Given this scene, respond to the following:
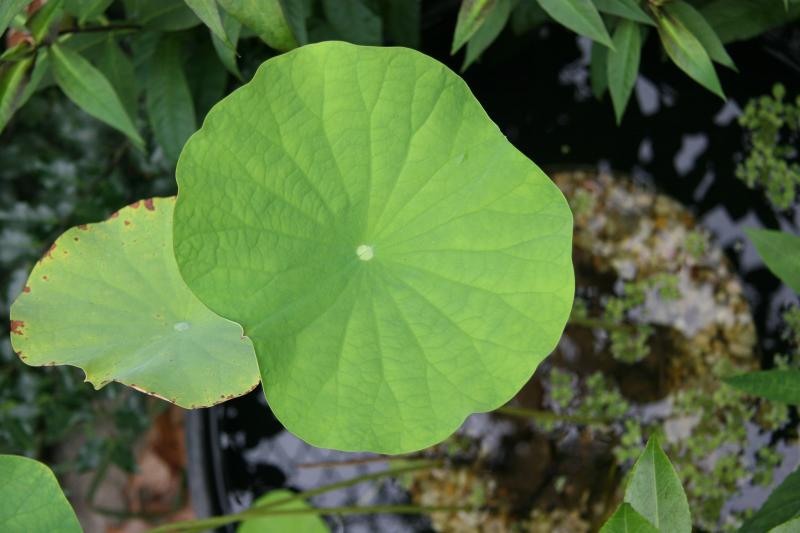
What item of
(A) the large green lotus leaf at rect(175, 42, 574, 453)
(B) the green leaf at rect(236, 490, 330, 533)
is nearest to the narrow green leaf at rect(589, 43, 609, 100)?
(A) the large green lotus leaf at rect(175, 42, 574, 453)

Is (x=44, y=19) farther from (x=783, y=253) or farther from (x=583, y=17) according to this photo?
(x=783, y=253)

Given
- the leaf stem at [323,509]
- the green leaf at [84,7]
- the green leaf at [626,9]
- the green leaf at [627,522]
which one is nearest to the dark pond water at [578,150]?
the leaf stem at [323,509]

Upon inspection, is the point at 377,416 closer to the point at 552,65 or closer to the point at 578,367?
the point at 578,367

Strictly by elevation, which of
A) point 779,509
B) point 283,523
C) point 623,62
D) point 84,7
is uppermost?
point 84,7

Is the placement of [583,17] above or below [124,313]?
above

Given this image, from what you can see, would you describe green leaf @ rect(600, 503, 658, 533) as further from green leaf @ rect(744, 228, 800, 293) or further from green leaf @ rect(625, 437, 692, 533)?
green leaf @ rect(744, 228, 800, 293)

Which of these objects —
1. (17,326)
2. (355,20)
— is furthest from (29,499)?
(355,20)

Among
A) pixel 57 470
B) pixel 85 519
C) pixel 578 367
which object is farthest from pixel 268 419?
pixel 85 519
